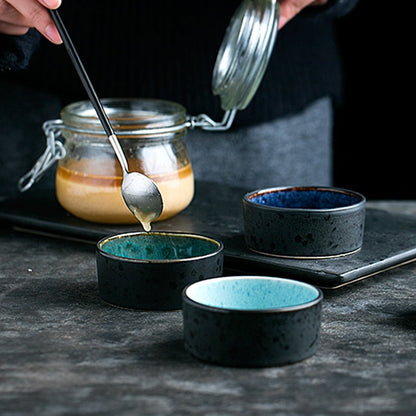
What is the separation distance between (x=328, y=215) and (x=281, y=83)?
2.50ft

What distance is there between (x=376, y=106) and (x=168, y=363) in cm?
190

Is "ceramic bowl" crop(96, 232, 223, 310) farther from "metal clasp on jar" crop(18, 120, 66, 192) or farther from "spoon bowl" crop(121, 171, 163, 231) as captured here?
"metal clasp on jar" crop(18, 120, 66, 192)

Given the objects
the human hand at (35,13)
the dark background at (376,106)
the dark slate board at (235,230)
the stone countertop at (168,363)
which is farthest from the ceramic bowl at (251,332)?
the dark background at (376,106)

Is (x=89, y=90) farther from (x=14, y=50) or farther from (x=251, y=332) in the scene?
(x=251, y=332)

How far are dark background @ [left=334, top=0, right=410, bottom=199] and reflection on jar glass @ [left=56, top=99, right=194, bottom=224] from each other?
1399 millimetres

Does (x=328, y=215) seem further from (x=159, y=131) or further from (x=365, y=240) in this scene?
(x=159, y=131)

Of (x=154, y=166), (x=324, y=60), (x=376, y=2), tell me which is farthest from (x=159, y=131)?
(x=376, y=2)

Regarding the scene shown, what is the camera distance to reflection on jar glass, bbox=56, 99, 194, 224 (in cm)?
109

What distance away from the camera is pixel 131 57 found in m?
1.49

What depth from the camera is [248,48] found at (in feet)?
3.84

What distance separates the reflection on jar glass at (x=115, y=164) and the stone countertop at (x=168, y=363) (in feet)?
0.58

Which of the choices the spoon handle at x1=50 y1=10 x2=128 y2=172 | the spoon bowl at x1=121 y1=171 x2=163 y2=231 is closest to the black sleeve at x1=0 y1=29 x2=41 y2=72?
the spoon handle at x1=50 y1=10 x2=128 y2=172

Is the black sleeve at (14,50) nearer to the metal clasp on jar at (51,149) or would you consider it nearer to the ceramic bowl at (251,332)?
the metal clasp on jar at (51,149)

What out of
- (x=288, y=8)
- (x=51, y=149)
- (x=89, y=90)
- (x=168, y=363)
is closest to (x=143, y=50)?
(x=288, y=8)
